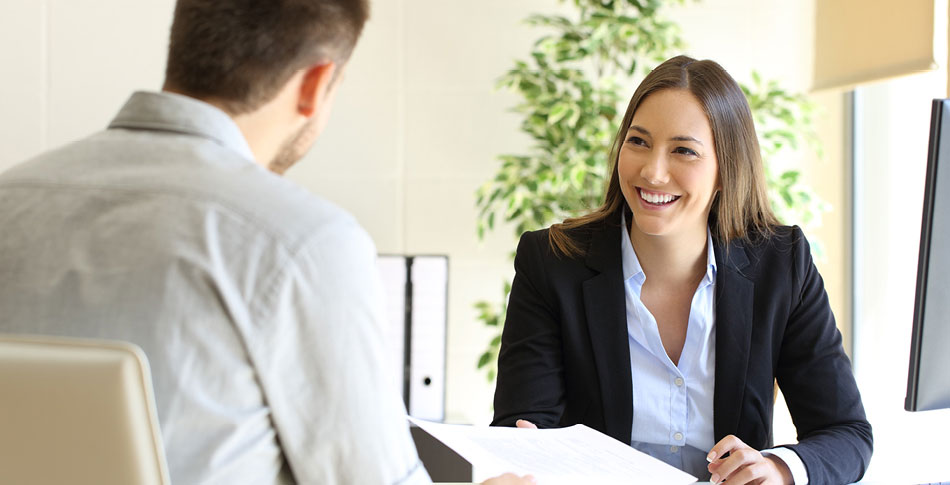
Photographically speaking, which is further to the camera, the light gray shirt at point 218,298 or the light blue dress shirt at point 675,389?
the light blue dress shirt at point 675,389

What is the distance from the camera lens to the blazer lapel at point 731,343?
1684 mm

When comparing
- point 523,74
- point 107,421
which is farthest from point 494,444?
point 523,74

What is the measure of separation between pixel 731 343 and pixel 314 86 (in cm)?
102

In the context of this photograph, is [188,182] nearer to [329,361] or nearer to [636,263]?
[329,361]

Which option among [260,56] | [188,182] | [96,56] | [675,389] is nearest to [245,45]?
[260,56]

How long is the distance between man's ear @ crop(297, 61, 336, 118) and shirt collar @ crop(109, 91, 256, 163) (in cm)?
9

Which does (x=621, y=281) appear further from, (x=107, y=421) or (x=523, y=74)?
(x=523, y=74)

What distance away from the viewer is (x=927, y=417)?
3264 mm

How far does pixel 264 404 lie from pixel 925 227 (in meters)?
0.95

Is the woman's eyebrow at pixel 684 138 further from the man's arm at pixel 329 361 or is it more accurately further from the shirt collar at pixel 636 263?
the man's arm at pixel 329 361

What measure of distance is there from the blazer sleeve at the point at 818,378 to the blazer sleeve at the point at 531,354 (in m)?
0.44

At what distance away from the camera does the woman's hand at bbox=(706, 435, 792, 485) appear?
138 centimetres

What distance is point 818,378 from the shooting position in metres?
1.69

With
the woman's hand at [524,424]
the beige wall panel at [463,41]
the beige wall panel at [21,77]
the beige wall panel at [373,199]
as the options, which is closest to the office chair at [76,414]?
the woman's hand at [524,424]
